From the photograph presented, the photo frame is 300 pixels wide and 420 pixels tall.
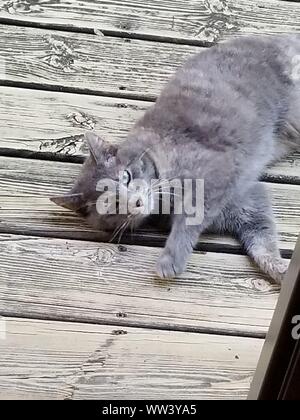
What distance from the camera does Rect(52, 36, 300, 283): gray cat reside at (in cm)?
135

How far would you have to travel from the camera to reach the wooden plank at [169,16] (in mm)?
1753

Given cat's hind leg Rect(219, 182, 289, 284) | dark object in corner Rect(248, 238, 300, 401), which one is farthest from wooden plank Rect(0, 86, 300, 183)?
dark object in corner Rect(248, 238, 300, 401)

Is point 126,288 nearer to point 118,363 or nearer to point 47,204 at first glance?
point 118,363

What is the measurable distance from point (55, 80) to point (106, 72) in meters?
0.12

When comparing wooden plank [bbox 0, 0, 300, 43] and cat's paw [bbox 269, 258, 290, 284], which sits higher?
wooden plank [bbox 0, 0, 300, 43]

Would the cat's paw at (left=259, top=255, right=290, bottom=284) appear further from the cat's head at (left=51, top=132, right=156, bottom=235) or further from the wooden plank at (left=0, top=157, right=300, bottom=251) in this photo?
the cat's head at (left=51, top=132, right=156, bottom=235)

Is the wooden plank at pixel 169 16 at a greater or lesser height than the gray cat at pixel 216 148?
greater

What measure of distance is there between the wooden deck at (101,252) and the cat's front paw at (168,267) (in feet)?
0.07

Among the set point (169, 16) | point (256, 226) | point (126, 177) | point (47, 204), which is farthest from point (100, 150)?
point (169, 16)

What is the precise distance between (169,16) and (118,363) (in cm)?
94

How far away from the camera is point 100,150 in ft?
4.42

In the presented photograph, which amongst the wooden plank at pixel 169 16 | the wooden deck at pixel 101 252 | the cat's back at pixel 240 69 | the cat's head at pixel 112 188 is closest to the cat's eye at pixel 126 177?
the cat's head at pixel 112 188

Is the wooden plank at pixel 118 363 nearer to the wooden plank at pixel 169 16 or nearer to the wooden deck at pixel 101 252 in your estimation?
the wooden deck at pixel 101 252
